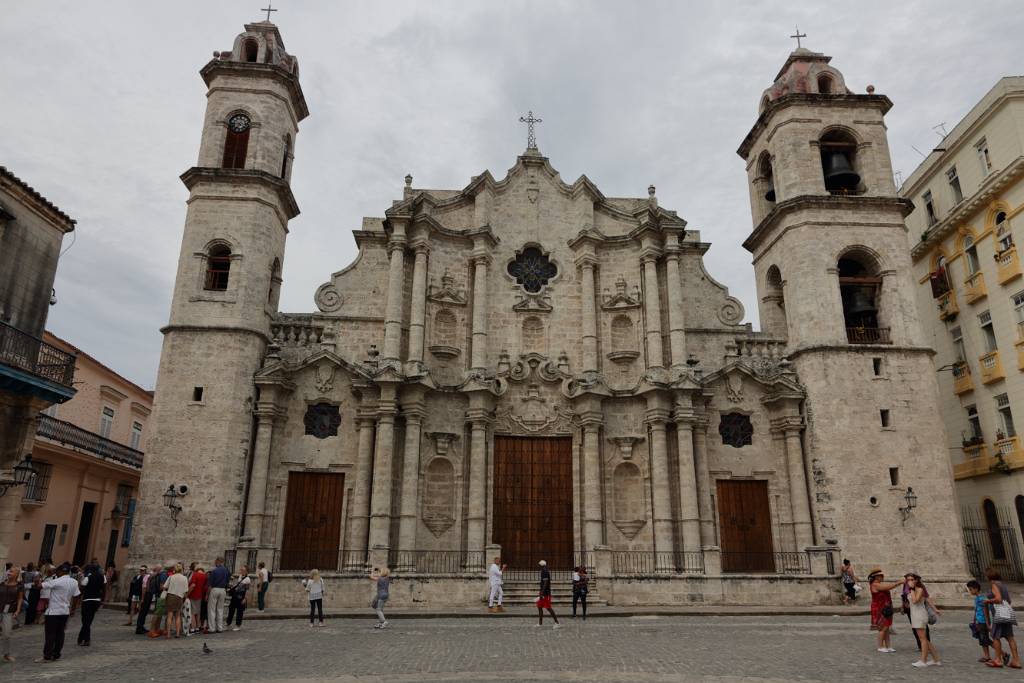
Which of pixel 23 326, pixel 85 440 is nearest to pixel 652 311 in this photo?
pixel 23 326

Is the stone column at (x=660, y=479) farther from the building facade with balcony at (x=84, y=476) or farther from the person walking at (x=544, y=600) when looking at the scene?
the building facade with balcony at (x=84, y=476)

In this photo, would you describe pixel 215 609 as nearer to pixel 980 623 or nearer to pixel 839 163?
pixel 980 623

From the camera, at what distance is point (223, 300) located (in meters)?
21.1

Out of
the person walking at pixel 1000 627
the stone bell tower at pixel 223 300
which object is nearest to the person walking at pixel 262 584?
the stone bell tower at pixel 223 300

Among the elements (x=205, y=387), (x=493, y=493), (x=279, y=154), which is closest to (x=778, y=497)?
(x=493, y=493)

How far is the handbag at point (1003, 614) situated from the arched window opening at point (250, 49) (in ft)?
83.7

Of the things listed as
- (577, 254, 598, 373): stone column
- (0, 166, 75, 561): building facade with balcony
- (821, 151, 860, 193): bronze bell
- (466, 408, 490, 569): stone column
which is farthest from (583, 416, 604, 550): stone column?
(0, 166, 75, 561): building facade with balcony

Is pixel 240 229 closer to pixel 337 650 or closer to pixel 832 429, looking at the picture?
pixel 337 650

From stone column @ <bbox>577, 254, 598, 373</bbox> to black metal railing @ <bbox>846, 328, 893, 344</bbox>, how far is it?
26.4ft

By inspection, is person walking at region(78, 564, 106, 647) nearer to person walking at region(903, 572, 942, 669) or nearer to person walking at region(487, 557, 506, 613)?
person walking at region(487, 557, 506, 613)

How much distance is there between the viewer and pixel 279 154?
923 inches

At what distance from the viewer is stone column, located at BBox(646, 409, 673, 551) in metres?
20.6

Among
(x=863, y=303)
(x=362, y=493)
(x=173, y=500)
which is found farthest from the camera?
A: (x=863, y=303)

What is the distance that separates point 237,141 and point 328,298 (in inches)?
242
